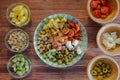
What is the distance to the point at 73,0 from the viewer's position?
4.16 feet

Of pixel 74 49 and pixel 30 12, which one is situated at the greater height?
pixel 30 12

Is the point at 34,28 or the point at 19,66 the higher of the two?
the point at 34,28

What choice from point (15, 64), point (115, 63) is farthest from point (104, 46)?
point (15, 64)

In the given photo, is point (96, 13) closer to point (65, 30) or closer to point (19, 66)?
point (65, 30)

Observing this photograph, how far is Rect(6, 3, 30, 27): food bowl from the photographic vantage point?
4.06 ft

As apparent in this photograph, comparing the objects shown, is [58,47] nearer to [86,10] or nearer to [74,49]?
[74,49]

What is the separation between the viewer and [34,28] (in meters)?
1.26

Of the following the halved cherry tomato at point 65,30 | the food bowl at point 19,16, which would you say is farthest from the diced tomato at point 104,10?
the food bowl at point 19,16

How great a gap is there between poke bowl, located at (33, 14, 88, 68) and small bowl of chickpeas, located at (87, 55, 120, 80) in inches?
2.1

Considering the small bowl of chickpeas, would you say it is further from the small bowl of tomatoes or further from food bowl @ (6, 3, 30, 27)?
food bowl @ (6, 3, 30, 27)

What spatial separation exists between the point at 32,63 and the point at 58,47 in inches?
4.3

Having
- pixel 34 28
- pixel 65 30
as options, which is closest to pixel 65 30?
pixel 65 30

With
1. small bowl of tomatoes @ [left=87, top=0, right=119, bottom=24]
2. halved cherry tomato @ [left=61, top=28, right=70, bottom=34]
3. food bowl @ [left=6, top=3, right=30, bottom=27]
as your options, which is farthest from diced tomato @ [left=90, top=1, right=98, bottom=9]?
food bowl @ [left=6, top=3, right=30, bottom=27]

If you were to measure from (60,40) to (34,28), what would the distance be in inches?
4.3
